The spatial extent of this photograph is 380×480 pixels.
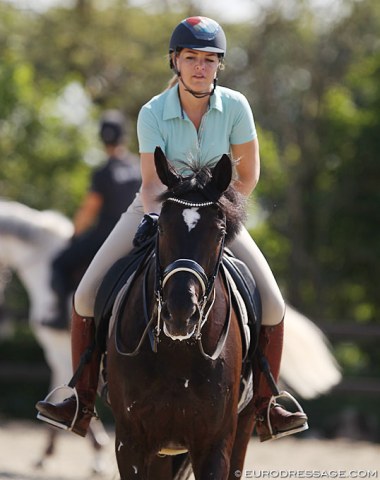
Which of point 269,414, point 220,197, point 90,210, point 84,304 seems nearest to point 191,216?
point 220,197

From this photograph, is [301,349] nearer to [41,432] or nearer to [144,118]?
[144,118]

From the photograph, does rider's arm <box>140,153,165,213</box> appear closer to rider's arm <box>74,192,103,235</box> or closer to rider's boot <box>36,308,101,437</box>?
rider's boot <box>36,308,101,437</box>

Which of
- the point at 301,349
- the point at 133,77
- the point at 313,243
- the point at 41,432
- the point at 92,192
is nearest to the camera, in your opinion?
the point at 301,349

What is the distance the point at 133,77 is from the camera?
24.3m

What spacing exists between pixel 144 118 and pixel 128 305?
961 mm

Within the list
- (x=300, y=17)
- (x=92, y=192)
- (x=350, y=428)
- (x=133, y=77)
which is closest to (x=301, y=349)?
(x=92, y=192)

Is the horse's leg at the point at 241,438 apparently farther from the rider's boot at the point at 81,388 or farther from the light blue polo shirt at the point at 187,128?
the light blue polo shirt at the point at 187,128

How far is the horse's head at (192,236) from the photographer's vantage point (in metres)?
4.43

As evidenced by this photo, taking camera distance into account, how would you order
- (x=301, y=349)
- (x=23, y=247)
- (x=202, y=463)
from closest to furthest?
(x=202, y=463) < (x=301, y=349) < (x=23, y=247)

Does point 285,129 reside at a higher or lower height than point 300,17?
lower

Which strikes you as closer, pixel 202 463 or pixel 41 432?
pixel 202 463

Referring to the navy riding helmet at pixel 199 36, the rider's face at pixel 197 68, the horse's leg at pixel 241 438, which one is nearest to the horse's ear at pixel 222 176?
the rider's face at pixel 197 68

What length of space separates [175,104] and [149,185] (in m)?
0.45

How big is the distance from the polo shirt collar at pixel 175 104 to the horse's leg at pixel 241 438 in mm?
1639
